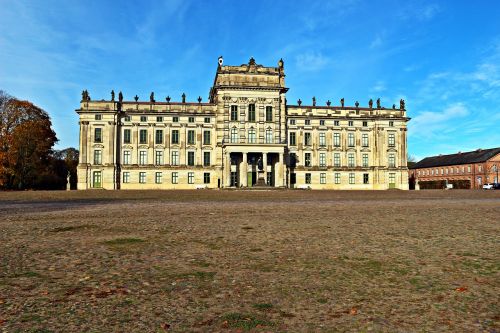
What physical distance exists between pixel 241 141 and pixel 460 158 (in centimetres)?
6310

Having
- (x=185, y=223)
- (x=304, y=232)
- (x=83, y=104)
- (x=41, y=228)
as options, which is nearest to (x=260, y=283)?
(x=304, y=232)

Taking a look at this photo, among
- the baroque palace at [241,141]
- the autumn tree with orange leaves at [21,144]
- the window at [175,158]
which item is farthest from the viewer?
the window at [175,158]

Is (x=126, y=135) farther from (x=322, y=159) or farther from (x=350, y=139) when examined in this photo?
(x=350, y=139)

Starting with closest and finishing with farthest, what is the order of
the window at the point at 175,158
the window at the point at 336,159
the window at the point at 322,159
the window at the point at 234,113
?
the window at the point at 234,113
the window at the point at 175,158
the window at the point at 322,159
the window at the point at 336,159

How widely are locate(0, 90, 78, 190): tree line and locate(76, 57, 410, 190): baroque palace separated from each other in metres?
4.87

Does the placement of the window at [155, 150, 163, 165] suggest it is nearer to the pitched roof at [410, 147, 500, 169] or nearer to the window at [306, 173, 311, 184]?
the window at [306, 173, 311, 184]

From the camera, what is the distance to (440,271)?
5.27 meters

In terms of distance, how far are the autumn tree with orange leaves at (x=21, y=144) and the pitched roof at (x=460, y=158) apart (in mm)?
84486

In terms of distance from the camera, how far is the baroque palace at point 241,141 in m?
51.1

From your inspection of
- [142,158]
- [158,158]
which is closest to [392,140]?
[158,158]

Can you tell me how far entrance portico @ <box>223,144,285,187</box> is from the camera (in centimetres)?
4969

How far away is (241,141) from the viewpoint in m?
51.4

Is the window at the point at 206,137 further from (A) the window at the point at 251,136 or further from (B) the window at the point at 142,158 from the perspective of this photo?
(B) the window at the point at 142,158

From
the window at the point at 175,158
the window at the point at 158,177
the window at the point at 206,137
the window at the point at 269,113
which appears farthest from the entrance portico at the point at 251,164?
the window at the point at 158,177
